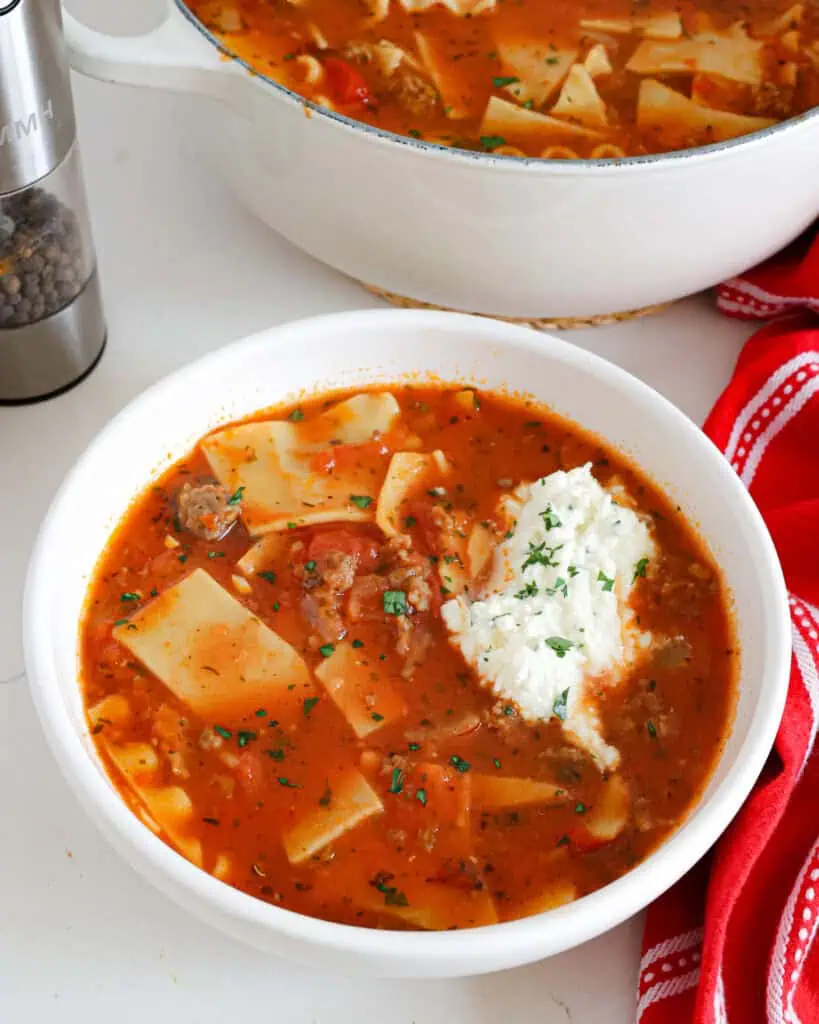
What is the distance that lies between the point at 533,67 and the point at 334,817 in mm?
1595

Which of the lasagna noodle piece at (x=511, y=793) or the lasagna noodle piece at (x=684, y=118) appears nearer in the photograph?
the lasagna noodle piece at (x=511, y=793)

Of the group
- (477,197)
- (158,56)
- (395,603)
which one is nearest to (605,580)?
(395,603)

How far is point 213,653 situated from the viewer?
219 centimetres

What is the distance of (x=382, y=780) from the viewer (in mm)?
2066

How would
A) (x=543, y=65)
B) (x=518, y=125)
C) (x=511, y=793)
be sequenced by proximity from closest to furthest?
1. (x=511, y=793)
2. (x=518, y=125)
3. (x=543, y=65)

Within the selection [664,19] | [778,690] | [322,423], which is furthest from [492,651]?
[664,19]

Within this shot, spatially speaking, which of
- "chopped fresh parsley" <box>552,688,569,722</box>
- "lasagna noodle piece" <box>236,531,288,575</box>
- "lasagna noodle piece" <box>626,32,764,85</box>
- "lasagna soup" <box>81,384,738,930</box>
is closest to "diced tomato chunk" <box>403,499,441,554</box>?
"lasagna soup" <box>81,384,738,930</box>

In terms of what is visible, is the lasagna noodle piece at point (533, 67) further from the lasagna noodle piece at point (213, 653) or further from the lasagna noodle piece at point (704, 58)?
the lasagna noodle piece at point (213, 653)

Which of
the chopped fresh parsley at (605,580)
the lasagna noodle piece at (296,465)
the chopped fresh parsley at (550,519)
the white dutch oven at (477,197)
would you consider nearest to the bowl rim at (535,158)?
the white dutch oven at (477,197)

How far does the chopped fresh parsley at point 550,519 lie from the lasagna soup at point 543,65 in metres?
0.75

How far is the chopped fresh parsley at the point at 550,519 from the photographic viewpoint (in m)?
2.28

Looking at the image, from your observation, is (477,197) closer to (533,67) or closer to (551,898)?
(533,67)

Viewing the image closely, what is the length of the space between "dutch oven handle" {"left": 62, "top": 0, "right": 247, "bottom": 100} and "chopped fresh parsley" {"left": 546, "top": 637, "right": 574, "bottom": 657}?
114 centimetres

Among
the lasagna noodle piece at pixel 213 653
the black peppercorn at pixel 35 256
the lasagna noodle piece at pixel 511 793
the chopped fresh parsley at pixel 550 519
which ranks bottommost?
the lasagna noodle piece at pixel 511 793
